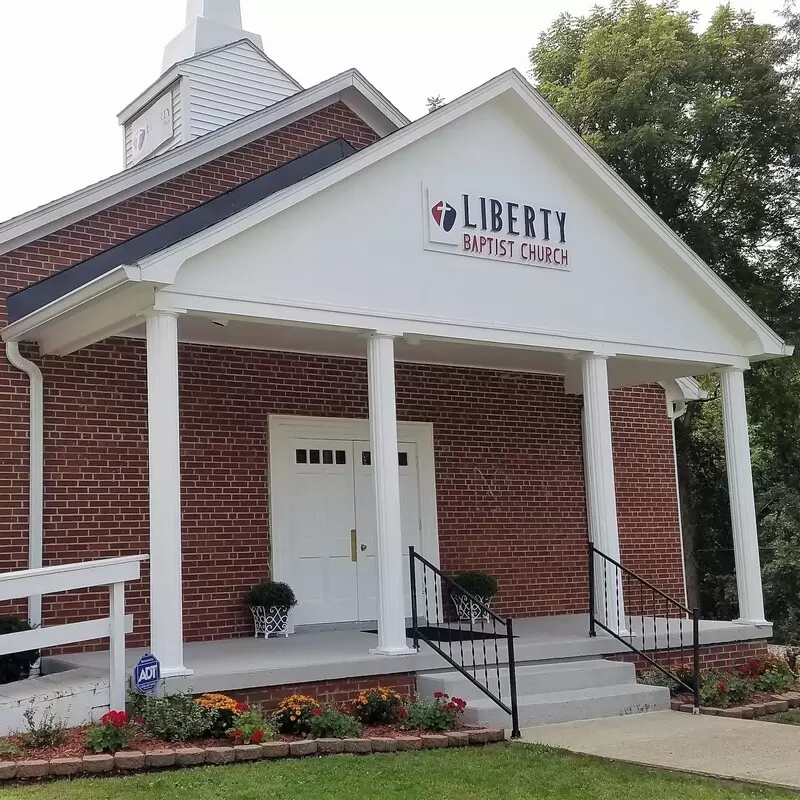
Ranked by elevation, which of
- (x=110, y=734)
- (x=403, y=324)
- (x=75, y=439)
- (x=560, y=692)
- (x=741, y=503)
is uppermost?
(x=403, y=324)

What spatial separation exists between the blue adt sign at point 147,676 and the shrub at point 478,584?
4.97 m

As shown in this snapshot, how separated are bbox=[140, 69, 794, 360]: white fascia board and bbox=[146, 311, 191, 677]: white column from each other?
58 centimetres

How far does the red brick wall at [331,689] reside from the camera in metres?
8.08

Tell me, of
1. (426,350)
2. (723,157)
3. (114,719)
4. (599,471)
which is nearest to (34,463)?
(114,719)

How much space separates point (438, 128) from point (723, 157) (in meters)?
12.4

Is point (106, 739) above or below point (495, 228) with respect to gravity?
below

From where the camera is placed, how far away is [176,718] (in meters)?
7.15

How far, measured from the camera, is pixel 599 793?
6.18 meters

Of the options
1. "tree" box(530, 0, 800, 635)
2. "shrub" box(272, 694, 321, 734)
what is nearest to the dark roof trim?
"shrub" box(272, 694, 321, 734)

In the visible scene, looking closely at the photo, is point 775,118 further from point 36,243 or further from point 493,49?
point 36,243

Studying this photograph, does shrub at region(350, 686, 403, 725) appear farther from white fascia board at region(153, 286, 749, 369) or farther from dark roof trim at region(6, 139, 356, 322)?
dark roof trim at region(6, 139, 356, 322)

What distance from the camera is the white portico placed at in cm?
836

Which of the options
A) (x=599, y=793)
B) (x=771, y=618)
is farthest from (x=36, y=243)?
(x=771, y=618)

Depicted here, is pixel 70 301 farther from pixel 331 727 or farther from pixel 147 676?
pixel 331 727
